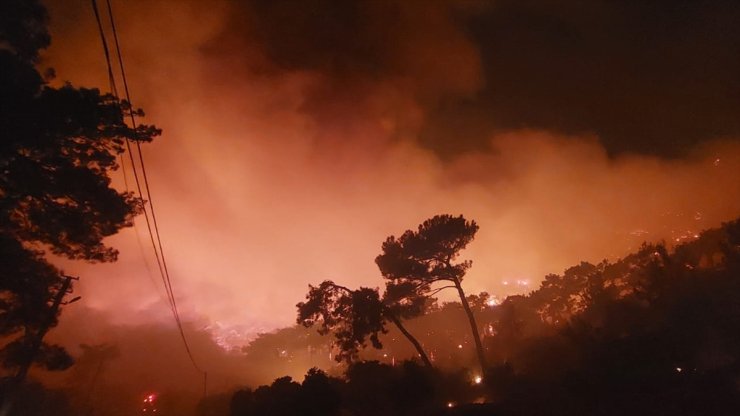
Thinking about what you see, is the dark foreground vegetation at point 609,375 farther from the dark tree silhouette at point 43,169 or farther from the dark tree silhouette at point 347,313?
the dark tree silhouette at point 43,169

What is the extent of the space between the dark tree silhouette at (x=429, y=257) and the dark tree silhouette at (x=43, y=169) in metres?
18.0

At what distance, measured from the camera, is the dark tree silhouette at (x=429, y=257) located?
88.3 ft

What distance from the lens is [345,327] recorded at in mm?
23656

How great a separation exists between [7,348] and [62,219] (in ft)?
36.0

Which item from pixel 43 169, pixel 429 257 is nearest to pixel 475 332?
pixel 429 257

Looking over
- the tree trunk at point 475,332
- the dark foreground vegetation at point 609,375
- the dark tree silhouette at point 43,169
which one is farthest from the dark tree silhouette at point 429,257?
the dark tree silhouette at point 43,169

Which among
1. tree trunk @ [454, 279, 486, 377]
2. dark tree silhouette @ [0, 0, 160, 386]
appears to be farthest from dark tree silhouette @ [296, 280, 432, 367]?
dark tree silhouette @ [0, 0, 160, 386]

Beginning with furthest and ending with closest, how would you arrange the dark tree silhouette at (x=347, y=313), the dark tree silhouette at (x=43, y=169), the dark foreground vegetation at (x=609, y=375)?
the dark tree silhouette at (x=347, y=313) < the dark foreground vegetation at (x=609, y=375) < the dark tree silhouette at (x=43, y=169)

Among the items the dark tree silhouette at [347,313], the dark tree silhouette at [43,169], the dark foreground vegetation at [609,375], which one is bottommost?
the dark foreground vegetation at [609,375]

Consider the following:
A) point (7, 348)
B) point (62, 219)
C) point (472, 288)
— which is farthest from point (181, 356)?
point (62, 219)

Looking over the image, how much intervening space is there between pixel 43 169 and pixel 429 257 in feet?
75.1

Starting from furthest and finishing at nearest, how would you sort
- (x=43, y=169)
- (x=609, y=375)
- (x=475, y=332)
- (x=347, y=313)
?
(x=475, y=332) < (x=347, y=313) < (x=609, y=375) < (x=43, y=169)

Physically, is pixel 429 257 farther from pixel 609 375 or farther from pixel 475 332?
pixel 609 375

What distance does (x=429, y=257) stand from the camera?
27312 mm
